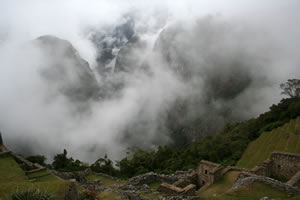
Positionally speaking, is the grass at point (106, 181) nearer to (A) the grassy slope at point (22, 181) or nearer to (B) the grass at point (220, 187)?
(A) the grassy slope at point (22, 181)

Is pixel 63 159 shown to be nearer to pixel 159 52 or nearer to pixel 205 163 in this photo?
pixel 205 163

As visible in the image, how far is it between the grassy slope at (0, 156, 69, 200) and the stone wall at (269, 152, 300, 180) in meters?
12.6

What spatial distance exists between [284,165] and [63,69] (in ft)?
257

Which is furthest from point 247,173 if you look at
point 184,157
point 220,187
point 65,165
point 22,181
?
point 65,165

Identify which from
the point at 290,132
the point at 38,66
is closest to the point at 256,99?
the point at 290,132

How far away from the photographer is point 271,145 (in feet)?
89.4

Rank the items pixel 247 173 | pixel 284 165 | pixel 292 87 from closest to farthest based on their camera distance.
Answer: pixel 247 173
pixel 284 165
pixel 292 87

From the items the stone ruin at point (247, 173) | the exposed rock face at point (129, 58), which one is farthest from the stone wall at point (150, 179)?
the exposed rock face at point (129, 58)

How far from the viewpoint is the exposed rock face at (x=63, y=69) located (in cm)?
7581

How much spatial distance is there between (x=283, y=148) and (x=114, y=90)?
285 feet

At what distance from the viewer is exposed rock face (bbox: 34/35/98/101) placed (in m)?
75.8

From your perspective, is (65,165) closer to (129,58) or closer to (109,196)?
(109,196)

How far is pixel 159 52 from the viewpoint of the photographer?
316 ft

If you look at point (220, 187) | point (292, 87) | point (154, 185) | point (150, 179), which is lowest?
point (220, 187)
